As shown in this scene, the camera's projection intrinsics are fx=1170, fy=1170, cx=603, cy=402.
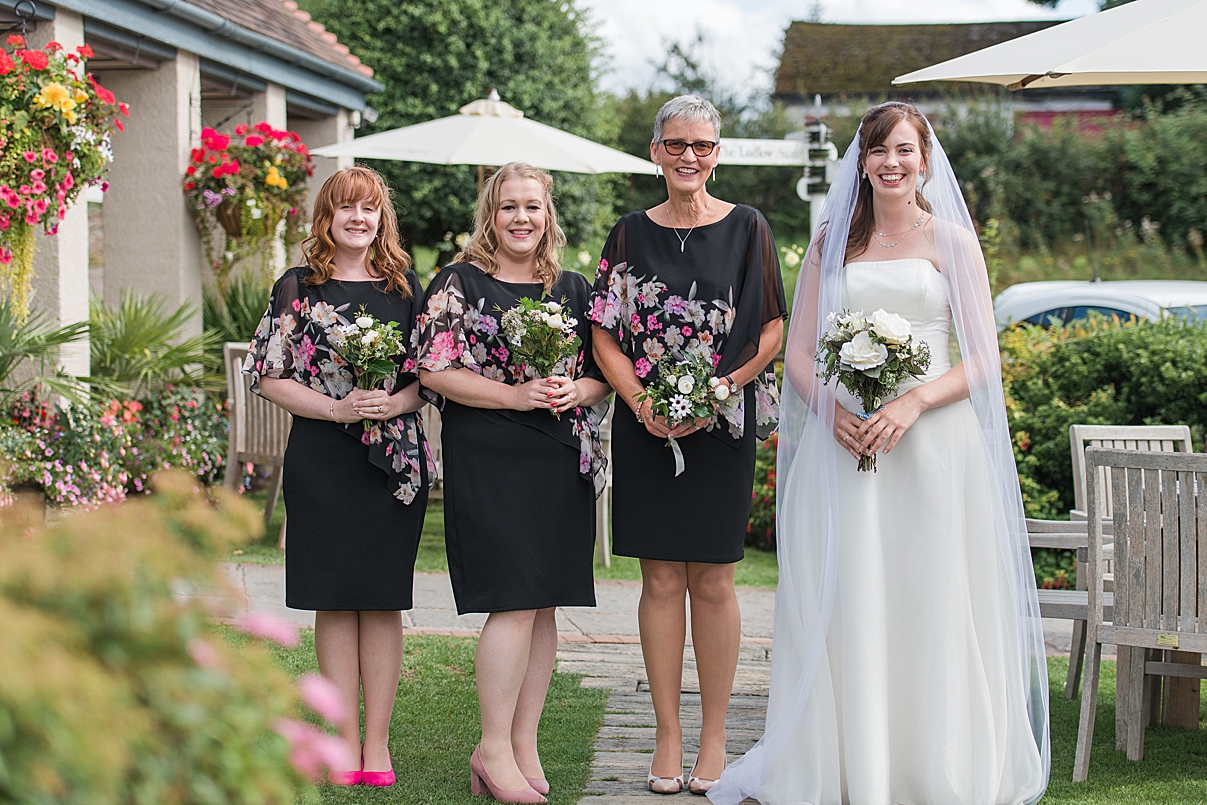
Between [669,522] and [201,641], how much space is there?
99.7 inches

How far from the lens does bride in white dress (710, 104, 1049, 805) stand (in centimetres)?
366

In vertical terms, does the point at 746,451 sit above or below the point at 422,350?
below

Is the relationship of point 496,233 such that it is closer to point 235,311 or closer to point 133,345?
point 133,345

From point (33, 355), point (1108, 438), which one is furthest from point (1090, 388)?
point (33, 355)

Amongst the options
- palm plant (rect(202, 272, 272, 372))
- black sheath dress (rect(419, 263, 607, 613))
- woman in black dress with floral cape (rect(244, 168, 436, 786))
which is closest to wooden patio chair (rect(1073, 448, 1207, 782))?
black sheath dress (rect(419, 263, 607, 613))

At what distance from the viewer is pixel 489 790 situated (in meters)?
3.71

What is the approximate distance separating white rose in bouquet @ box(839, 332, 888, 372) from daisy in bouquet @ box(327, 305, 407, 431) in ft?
4.63

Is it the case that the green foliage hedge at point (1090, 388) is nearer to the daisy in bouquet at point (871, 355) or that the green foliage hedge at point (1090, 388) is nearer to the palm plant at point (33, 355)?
the daisy in bouquet at point (871, 355)

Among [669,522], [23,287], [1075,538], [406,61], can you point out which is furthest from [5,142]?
[406,61]

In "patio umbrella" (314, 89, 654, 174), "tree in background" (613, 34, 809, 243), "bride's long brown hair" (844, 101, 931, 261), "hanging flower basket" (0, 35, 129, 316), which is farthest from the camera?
"tree in background" (613, 34, 809, 243)

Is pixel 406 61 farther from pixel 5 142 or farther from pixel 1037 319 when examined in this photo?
pixel 5 142

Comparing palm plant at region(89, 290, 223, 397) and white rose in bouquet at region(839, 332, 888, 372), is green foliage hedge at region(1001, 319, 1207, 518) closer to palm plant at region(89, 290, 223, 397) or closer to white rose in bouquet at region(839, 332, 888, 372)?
white rose in bouquet at region(839, 332, 888, 372)

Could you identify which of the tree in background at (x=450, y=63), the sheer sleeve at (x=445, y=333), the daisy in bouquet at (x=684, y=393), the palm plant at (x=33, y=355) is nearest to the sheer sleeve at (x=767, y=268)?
the daisy in bouquet at (x=684, y=393)

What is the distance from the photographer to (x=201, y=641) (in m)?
1.38
